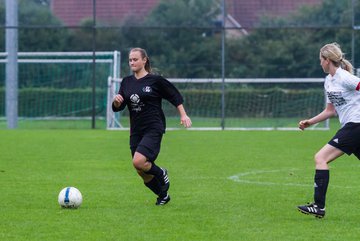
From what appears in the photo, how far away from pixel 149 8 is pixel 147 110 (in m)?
18.1

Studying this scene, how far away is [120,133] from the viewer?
22.6 meters

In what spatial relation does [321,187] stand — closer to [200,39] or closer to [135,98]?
[135,98]

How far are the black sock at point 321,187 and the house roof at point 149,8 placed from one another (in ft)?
58.4

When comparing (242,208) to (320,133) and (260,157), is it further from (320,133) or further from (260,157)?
(320,133)

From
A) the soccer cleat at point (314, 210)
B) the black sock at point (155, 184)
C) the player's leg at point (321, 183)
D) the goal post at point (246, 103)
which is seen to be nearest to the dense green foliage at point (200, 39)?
the goal post at point (246, 103)

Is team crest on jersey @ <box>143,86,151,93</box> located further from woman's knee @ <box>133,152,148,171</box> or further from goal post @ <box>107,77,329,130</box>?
goal post @ <box>107,77,329,130</box>

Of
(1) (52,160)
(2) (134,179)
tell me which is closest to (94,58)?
(1) (52,160)

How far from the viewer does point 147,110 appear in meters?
9.50

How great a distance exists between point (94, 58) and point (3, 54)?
2980 millimetres

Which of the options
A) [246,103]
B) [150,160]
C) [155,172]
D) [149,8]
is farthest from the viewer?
[149,8]

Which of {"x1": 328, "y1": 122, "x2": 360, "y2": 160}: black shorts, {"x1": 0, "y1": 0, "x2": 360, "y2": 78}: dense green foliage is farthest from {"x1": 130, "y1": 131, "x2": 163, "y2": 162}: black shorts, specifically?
{"x1": 0, "y1": 0, "x2": 360, "y2": 78}: dense green foliage

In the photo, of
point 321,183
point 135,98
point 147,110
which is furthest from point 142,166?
point 321,183

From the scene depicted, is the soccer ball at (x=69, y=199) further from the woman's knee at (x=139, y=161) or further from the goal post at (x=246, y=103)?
the goal post at (x=246, y=103)

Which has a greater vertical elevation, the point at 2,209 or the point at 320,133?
the point at 2,209
